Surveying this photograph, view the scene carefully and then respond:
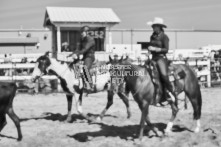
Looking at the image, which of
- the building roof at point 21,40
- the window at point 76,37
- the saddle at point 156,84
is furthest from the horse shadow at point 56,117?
the building roof at point 21,40

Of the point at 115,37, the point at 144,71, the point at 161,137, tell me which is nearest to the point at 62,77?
the point at 144,71

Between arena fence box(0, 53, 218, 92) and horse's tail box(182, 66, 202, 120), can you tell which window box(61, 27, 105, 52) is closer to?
arena fence box(0, 53, 218, 92)

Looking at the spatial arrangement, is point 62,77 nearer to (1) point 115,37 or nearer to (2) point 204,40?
(1) point 115,37

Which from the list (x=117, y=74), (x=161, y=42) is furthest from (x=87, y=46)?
(x=161, y=42)

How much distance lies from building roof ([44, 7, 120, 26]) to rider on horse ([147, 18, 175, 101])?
11.6 meters

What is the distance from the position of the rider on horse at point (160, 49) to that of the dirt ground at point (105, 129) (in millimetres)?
1163

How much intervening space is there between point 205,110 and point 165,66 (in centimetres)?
408

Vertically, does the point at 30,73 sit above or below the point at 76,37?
below

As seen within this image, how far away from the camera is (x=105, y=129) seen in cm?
771

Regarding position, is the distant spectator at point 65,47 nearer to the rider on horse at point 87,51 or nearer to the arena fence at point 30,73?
the arena fence at point 30,73

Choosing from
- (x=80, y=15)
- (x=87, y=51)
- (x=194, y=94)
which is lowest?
(x=194, y=94)

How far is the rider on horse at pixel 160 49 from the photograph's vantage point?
6715 mm

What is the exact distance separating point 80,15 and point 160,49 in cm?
1288

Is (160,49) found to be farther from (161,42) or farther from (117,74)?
(117,74)
